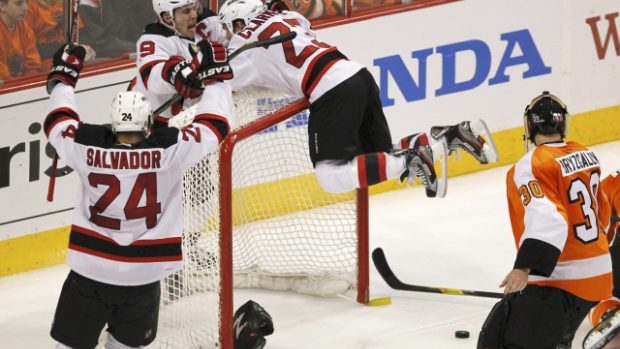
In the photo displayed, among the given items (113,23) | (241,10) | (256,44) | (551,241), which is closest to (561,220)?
(551,241)

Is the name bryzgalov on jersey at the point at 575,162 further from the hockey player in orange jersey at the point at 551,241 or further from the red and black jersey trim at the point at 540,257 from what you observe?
the red and black jersey trim at the point at 540,257

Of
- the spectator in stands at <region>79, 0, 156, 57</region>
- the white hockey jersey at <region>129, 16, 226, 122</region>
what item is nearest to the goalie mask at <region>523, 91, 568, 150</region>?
the white hockey jersey at <region>129, 16, 226, 122</region>

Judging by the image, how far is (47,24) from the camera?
6.72m

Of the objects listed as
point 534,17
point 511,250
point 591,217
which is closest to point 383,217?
point 511,250

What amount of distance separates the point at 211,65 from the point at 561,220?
4.18 ft

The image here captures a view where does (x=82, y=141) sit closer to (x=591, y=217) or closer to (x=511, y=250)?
(x=591, y=217)

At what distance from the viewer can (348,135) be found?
6.15m

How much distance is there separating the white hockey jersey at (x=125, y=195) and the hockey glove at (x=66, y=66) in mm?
183

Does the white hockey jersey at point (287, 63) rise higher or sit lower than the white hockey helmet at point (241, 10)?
lower

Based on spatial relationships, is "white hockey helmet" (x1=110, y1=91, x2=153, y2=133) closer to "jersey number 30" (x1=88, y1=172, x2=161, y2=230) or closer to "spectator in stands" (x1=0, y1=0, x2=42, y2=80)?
"jersey number 30" (x1=88, y1=172, x2=161, y2=230)

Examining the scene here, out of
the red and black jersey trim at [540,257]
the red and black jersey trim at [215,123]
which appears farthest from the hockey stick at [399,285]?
the red and black jersey trim at [215,123]

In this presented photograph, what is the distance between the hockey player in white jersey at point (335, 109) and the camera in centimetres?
613

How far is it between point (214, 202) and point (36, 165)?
3.90ft

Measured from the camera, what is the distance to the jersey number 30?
488cm
